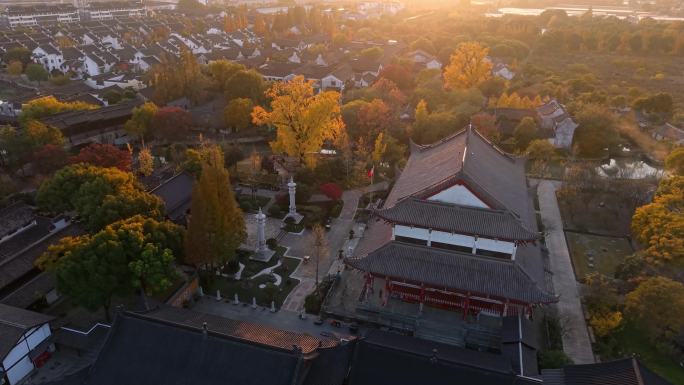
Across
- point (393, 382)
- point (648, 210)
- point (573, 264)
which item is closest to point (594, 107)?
point (648, 210)

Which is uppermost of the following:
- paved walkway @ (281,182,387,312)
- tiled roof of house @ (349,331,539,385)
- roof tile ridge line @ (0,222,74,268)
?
tiled roof of house @ (349,331,539,385)

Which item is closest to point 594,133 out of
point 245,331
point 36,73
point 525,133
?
point 525,133

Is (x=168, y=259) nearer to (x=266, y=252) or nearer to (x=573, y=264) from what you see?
(x=266, y=252)

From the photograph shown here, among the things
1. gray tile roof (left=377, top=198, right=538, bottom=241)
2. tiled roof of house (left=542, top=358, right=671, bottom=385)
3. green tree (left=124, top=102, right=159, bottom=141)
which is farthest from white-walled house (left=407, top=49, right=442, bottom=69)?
tiled roof of house (left=542, top=358, right=671, bottom=385)

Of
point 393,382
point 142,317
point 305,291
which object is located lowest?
point 305,291

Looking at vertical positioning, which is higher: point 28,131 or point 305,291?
point 28,131

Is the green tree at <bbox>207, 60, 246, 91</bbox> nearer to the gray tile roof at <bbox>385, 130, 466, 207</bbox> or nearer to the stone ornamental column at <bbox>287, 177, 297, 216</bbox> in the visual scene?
the stone ornamental column at <bbox>287, 177, 297, 216</bbox>

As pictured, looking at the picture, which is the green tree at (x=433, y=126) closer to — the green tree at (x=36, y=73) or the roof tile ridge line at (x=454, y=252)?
the roof tile ridge line at (x=454, y=252)

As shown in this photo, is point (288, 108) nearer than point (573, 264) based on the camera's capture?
No
